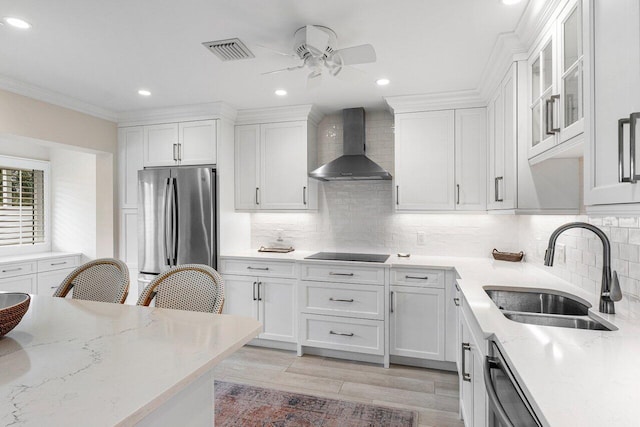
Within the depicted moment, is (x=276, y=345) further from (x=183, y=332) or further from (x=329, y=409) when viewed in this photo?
(x=183, y=332)

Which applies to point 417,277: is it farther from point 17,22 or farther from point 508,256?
point 17,22

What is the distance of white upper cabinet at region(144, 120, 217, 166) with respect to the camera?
3.69m

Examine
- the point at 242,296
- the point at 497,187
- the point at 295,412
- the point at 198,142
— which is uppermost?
the point at 198,142

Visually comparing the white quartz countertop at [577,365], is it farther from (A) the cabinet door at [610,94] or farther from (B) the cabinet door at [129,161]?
(B) the cabinet door at [129,161]

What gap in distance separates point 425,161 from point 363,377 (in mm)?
2023

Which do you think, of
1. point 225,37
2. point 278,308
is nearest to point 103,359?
point 225,37

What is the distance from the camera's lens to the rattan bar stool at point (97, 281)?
2.06m

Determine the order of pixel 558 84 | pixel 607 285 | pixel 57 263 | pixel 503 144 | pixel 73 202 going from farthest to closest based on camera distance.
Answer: pixel 73 202, pixel 57 263, pixel 503 144, pixel 558 84, pixel 607 285

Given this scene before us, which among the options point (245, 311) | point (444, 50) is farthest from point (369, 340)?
point (444, 50)

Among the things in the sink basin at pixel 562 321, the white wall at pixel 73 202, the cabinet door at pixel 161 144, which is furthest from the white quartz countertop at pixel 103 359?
the white wall at pixel 73 202

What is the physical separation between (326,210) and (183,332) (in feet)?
9.21

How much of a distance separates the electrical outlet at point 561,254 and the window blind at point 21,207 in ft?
18.9

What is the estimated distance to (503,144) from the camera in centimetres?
249

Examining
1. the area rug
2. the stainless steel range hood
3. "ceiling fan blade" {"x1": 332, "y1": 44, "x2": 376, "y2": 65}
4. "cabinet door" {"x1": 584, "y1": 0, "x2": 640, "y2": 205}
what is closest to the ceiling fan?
"ceiling fan blade" {"x1": 332, "y1": 44, "x2": 376, "y2": 65}
